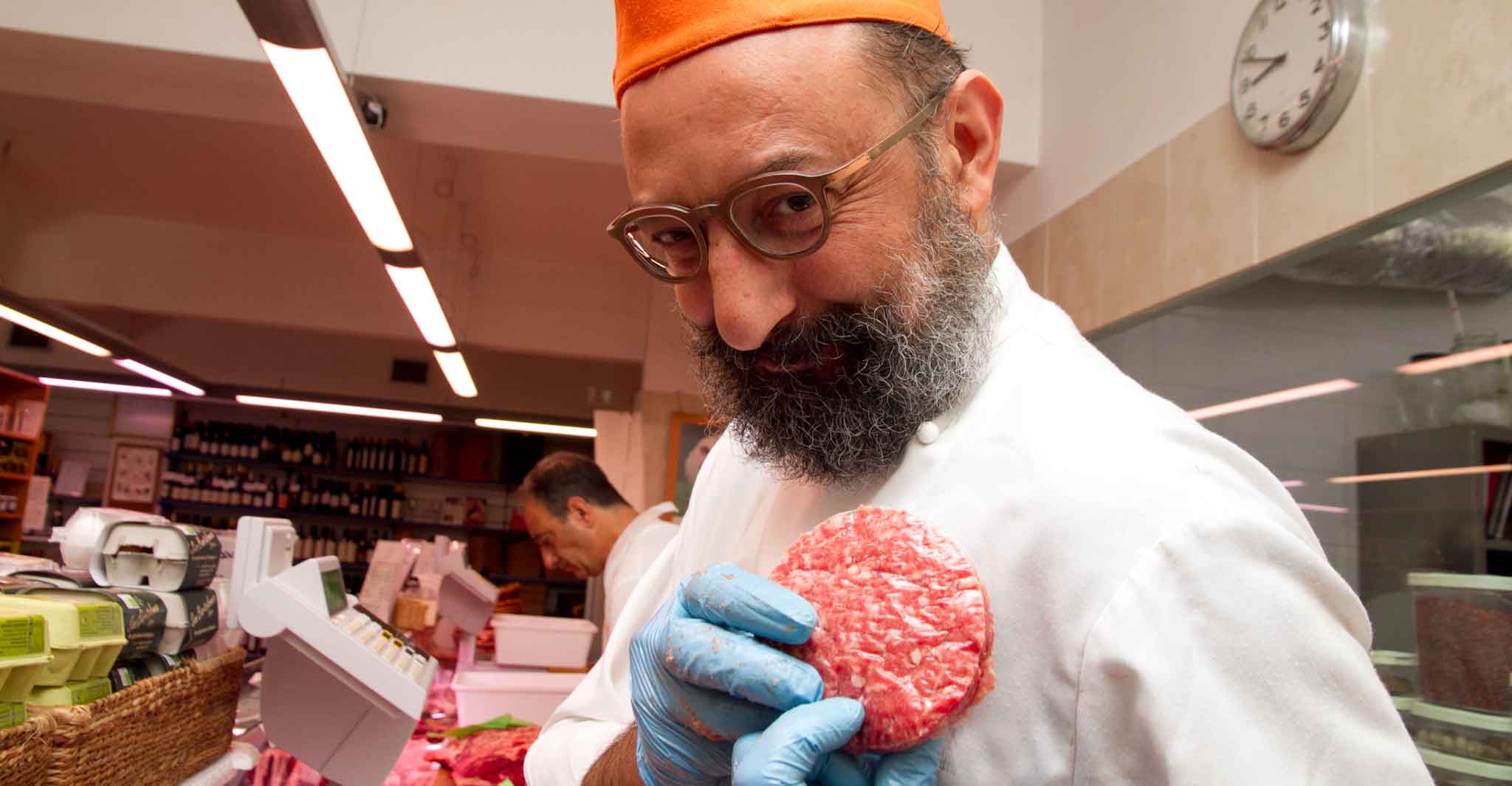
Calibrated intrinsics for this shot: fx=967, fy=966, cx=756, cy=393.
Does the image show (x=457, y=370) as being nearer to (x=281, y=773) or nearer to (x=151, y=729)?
(x=281, y=773)

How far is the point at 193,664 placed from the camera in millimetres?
1941

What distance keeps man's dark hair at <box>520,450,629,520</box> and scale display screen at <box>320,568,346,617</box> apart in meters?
2.37

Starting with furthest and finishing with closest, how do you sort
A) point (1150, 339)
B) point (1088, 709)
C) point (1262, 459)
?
1. point (1150, 339)
2. point (1262, 459)
3. point (1088, 709)

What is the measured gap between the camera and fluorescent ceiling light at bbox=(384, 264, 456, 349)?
4.61 meters

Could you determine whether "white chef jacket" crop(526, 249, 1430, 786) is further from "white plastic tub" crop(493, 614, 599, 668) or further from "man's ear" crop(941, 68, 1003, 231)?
"white plastic tub" crop(493, 614, 599, 668)

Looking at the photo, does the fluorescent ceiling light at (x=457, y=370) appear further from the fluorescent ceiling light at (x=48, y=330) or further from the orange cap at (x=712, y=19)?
the orange cap at (x=712, y=19)

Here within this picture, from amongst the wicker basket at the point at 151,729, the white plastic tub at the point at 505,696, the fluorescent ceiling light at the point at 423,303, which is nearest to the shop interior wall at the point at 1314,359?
the white plastic tub at the point at 505,696

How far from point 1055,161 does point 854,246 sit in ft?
11.2

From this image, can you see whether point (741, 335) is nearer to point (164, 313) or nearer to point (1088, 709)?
point (1088, 709)

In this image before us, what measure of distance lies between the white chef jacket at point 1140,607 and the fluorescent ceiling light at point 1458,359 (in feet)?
5.15

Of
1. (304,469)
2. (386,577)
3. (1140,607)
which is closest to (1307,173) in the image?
(1140,607)

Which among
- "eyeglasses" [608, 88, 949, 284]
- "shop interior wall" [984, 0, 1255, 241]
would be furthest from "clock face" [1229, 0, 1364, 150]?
"eyeglasses" [608, 88, 949, 284]

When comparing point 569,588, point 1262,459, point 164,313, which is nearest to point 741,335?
point 1262,459

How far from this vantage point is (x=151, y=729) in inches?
68.1
